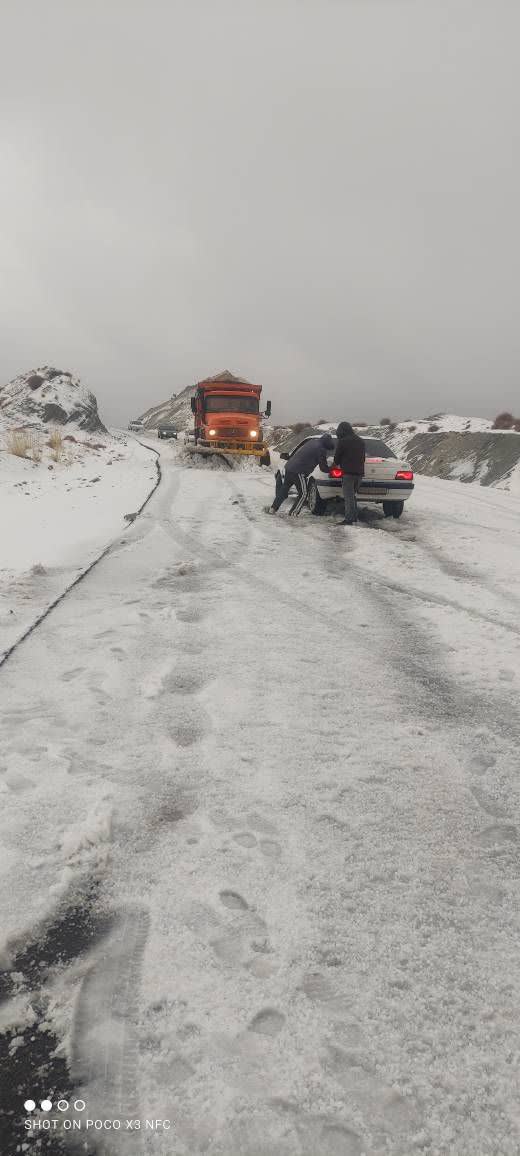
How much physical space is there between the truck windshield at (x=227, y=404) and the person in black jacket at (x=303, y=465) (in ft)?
27.8

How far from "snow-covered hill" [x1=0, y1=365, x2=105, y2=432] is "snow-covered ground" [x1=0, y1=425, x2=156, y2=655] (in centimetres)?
1605

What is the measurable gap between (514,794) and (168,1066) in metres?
1.54

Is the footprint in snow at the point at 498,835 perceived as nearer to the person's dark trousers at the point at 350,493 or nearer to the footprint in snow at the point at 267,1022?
the footprint in snow at the point at 267,1022

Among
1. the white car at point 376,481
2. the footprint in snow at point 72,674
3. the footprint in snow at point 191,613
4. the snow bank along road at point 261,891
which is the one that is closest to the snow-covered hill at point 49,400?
the white car at point 376,481

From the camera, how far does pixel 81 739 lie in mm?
2414

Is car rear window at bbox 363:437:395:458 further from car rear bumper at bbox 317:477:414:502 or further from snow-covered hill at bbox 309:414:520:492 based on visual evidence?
snow-covered hill at bbox 309:414:520:492

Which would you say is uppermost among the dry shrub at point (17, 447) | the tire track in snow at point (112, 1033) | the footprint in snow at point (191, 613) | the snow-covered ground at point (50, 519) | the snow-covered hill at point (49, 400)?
the snow-covered hill at point (49, 400)

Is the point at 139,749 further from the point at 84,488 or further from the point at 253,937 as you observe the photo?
the point at 84,488

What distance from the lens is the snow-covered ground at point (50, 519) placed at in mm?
4547

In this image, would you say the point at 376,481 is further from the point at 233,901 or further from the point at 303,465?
the point at 233,901

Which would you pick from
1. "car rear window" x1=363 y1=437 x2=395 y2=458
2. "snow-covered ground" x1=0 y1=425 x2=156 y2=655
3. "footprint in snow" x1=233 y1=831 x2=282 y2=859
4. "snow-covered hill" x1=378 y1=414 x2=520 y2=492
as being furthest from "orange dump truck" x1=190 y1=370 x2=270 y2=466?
"footprint in snow" x1=233 y1=831 x2=282 y2=859

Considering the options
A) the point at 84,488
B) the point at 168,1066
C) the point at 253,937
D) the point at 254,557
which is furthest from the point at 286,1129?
the point at 84,488

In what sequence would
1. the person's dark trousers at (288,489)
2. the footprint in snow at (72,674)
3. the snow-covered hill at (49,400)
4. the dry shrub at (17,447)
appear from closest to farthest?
the footprint in snow at (72,674)
the person's dark trousers at (288,489)
the dry shrub at (17,447)
the snow-covered hill at (49,400)

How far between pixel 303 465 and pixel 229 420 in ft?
28.0
